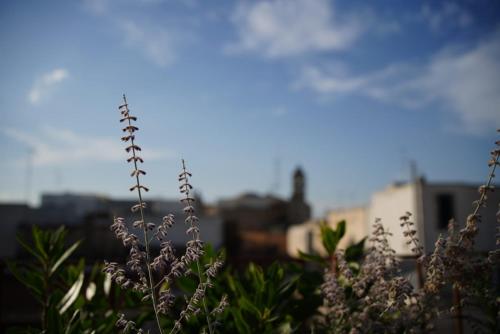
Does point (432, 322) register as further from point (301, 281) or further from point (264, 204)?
point (264, 204)

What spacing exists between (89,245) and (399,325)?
31.1 m

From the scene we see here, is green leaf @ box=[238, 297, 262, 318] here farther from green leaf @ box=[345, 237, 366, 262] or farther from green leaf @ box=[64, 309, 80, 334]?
green leaf @ box=[64, 309, 80, 334]

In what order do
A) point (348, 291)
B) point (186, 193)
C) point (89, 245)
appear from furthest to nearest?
point (89, 245), point (348, 291), point (186, 193)

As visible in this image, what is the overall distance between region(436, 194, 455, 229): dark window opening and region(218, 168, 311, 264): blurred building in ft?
50.2

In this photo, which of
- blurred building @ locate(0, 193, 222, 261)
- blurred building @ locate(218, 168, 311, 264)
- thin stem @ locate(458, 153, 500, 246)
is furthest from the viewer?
blurred building @ locate(218, 168, 311, 264)

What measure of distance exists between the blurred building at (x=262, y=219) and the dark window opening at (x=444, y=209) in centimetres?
1529

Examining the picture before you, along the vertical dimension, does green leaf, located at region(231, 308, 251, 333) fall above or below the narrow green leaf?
below

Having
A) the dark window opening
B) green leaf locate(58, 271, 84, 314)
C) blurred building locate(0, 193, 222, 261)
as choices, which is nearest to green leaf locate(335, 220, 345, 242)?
green leaf locate(58, 271, 84, 314)

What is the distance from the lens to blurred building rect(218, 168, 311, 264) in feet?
124

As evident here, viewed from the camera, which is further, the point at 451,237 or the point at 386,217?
the point at 386,217

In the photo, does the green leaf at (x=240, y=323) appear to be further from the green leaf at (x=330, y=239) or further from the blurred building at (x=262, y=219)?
the blurred building at (x=262, y=219)

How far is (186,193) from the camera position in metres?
2.29

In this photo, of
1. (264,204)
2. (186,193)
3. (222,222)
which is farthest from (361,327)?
(264,204)

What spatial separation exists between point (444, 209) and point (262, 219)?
Result: 25.6 metres
